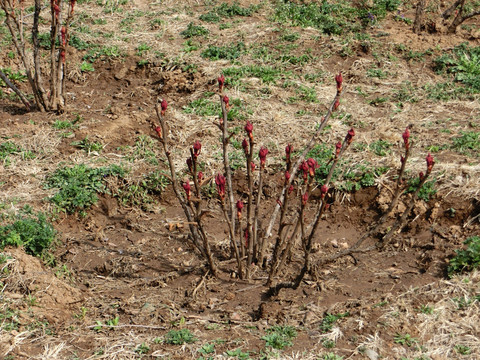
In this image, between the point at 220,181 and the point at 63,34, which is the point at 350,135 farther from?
the point at 63,34

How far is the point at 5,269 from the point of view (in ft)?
13.3

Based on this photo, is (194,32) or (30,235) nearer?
(30,235)

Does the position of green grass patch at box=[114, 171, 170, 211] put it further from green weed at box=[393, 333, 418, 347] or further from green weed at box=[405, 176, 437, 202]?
green weed at box=[393, 333, 418, 347]

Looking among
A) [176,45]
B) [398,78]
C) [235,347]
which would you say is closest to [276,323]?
[235,347]

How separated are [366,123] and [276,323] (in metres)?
3.32

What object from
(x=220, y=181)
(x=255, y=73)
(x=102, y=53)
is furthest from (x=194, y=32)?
(x=220, y=181)

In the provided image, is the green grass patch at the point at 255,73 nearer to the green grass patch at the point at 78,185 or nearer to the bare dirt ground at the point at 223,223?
the bare dirt ground at the point at 223,223

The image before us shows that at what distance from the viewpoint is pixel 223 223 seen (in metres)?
5.26

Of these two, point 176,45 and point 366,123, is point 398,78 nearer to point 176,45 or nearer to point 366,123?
point 366,123

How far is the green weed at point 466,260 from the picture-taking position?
4.00 meters

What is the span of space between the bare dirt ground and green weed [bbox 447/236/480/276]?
86 mm

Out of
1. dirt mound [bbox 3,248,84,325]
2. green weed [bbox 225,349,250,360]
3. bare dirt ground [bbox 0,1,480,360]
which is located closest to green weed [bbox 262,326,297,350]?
bare dirt ground [bbox 0,1,480,360]

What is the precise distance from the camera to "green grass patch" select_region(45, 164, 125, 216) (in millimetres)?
5113

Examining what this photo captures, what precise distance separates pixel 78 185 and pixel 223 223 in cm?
152
